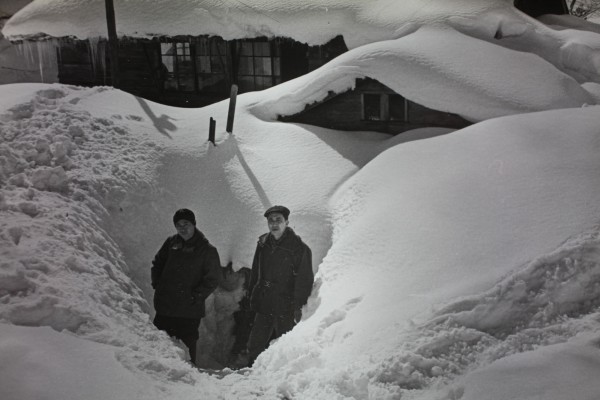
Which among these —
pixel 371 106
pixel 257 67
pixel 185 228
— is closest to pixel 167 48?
pixel 257 67

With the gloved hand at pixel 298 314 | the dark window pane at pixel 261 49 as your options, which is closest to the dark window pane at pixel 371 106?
the gloved hand at pixel 298 314

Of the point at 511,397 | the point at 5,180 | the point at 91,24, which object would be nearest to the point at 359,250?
the point at 511,397

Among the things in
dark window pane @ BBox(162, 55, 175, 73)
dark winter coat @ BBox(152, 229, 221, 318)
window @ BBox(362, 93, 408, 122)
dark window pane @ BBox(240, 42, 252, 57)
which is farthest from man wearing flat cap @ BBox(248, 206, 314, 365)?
dark window pane @ BBox(162, 55, 175, 73)

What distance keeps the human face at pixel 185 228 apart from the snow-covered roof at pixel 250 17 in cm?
741

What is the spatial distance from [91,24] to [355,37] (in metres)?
6.61

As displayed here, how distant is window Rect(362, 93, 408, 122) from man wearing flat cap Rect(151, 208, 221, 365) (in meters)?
4.75

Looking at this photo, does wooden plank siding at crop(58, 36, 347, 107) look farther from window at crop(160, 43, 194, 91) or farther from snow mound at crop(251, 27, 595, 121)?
snow mound at crop(251, 27, 595, 121)

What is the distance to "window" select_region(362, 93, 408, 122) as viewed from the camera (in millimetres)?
8656

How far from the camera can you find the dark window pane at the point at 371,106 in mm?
8820

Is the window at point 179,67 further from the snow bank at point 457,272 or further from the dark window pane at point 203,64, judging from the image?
the snow bank at point 457,272

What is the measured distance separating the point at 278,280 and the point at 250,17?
9003 mm

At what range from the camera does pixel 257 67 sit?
1365cm

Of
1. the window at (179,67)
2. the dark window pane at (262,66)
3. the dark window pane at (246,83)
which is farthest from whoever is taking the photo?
the window at (179,67)

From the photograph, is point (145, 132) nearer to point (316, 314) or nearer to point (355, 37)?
point (316, 314)
